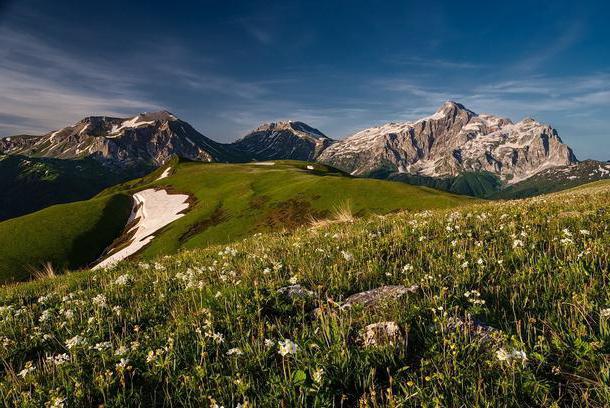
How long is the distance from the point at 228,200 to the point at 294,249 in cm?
11833

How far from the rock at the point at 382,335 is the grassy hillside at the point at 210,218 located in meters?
79.3

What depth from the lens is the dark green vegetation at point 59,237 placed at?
9475cm

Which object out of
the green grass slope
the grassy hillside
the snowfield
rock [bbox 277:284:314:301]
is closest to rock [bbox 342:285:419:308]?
rock [bbox 277:284:314:301]

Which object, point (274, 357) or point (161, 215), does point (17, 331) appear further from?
point (161, 215)

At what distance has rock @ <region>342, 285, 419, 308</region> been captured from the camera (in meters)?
5.71

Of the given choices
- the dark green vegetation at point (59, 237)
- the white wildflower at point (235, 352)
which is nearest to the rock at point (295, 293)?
the white wildflower at point (235, 352)

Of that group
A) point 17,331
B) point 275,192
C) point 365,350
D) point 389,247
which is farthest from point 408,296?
point 275,192

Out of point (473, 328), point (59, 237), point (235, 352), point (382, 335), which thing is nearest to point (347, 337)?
point (382, 335)

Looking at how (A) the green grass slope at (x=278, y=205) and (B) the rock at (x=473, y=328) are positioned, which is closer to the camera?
(B) the rock at (x=473, y=328)

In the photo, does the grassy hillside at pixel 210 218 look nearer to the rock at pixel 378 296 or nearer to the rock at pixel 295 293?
the rock at pixel 295 293

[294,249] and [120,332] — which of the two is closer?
[120,332]

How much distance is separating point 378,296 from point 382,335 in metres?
1.37

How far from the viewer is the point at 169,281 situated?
31.2 feet

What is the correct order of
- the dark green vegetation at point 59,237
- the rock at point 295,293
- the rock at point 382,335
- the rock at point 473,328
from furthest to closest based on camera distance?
the dark green vegetation at point 59,237
the rock at point 295,293
the rock at point 382,335
the rock at point 473,328
